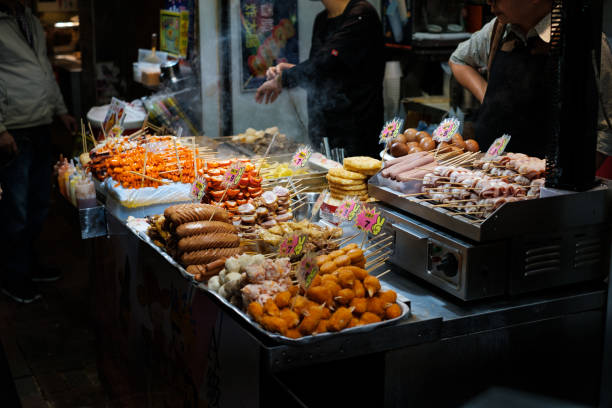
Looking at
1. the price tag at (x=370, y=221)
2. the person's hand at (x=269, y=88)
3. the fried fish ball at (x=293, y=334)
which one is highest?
the person's hand at (x=269, y=88)

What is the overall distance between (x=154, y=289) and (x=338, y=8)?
3.09 metres

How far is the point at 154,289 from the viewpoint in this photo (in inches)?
128

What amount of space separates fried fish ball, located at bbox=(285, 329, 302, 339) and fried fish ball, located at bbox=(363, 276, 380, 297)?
31 centimetres

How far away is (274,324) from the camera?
88.0 inches

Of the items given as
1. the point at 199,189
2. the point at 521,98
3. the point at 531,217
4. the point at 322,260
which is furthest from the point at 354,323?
the point at 521,98

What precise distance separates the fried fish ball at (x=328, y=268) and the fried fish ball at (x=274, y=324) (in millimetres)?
334

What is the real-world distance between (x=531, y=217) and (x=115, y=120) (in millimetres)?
3107

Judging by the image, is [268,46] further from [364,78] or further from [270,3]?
[364,78]

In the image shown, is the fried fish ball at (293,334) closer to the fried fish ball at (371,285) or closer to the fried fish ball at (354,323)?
the fried fish ball at (354,323)

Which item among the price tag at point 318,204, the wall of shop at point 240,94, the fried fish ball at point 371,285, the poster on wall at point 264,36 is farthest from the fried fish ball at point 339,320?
the poster on wall at point 264,36

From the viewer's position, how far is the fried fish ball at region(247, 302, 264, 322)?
2314 millimetres

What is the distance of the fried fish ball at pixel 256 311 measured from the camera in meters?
2.31

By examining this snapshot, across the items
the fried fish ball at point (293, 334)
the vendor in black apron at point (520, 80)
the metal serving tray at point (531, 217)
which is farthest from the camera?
the vendor in black apron at point (520, 80)

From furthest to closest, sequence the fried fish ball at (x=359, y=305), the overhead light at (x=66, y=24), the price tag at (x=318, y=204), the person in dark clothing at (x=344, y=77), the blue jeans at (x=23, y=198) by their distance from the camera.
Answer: the overhead light at (x=66, y=24)
the blue jeans at (x=23, y=198)
the person in dark clothing at (x=344, y=77)
the price tag at (x=318, y=204)
the fried fish ball at (x=359, y=305)
